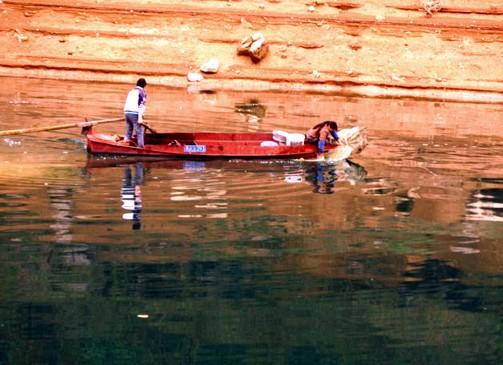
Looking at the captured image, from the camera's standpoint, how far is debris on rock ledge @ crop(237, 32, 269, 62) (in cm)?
3944

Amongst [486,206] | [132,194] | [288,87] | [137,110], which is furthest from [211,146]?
[288,87]

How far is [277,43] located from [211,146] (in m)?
19.6

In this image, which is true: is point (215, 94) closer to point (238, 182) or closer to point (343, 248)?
point (238, 182)

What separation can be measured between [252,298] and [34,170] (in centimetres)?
865

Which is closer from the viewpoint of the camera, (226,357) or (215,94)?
(226,357)

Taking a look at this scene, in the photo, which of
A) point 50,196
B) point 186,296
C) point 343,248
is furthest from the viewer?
point 50,196

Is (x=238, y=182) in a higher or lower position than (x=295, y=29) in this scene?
lower

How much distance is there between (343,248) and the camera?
49.0 ft

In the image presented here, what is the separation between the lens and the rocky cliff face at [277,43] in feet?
126

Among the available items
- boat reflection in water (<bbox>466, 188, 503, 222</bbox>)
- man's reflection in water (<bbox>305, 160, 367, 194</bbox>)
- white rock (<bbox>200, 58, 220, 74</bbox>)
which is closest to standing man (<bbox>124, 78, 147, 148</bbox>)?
man's reflection in water (<bbox>305, 160, 367, 194</bbox>)

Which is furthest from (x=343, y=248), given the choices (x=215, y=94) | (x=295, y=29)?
(x=295, y=29)

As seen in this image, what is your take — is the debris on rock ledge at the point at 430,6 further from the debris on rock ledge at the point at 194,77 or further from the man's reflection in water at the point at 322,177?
the man's reflection in water at the point at 322,177

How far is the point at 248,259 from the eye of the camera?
14023mm

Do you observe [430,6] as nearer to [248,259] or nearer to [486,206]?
[486,206]
